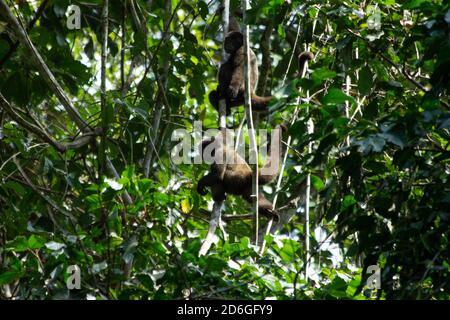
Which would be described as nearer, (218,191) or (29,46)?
(29,46)

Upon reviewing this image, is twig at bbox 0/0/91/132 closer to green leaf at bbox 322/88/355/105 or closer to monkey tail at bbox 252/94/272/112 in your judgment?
monkey tail at bbox 252/94/272/112

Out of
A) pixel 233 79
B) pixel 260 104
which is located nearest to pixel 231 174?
pixel 260 104

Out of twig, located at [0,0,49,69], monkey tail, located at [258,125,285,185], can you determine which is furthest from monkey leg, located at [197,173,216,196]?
twig, located at [0,0,49,69]

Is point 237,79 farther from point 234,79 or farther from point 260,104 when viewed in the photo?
point 260,104

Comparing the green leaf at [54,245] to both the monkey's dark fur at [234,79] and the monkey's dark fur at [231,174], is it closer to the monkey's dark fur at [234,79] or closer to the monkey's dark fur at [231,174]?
the monkey's dark fur at [231,174]

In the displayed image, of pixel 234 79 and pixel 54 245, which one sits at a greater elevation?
pixel 234 79

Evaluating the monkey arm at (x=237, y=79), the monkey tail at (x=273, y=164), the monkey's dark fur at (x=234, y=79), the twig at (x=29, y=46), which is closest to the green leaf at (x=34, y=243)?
the twig at (x=29, y=46)

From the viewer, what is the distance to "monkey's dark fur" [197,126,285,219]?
679 centimetres

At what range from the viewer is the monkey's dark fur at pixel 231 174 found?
6793 millimetres

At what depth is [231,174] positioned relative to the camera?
689 cm

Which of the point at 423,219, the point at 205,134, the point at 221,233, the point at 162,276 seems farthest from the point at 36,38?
the point at 423,219

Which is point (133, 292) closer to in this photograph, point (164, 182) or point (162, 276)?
point (162, 276)

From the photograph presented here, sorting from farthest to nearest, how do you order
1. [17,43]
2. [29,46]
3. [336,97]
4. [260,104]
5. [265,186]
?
[265,186] < [260,104] < [17,43] < [29,46] < [336,97]
